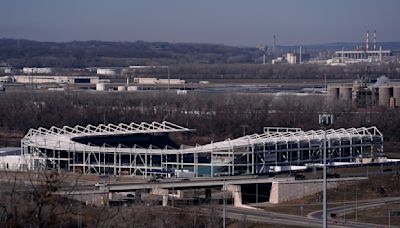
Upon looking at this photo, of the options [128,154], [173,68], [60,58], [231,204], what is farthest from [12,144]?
[60,58]

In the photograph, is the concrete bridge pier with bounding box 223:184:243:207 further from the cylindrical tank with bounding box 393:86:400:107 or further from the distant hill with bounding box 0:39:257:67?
the distant hill with bounding box 0:39:257:67

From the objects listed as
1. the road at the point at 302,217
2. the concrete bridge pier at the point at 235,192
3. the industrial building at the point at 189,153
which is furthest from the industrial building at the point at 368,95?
the road at the point at 302,217

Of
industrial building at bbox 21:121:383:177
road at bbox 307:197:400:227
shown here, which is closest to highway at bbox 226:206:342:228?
road at bbox 307:197:400:227

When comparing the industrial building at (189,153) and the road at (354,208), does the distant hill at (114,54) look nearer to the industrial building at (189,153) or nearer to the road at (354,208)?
the industrial building at (189,153)

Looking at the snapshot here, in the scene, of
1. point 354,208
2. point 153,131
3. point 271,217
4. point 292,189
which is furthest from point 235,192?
point 153,131

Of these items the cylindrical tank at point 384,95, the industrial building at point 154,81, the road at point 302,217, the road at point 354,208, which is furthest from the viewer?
the industrial building at point 154,81

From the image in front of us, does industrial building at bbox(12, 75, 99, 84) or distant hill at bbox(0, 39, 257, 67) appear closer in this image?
industrial building at bbox(12, 75, 99, 84)
